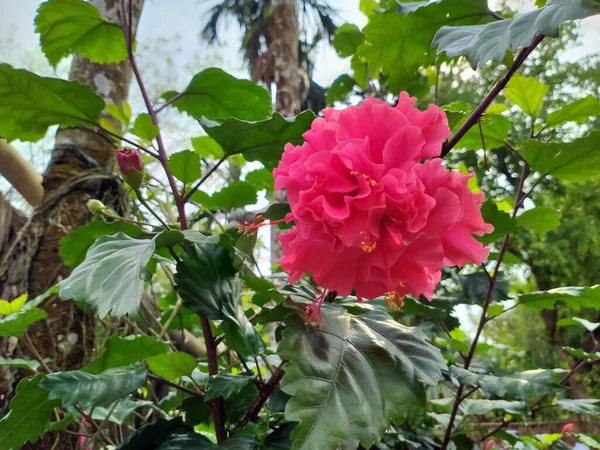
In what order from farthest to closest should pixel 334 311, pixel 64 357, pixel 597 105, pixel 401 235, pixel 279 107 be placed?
pixel 279 107, pixel 64 357, pixel 597 105, pixel 334 311, pixel 401 235

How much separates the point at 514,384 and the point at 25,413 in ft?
2.53

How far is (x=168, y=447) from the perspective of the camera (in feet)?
1.85

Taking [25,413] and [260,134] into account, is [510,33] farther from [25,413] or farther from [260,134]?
[25,413]

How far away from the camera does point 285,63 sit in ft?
10.0

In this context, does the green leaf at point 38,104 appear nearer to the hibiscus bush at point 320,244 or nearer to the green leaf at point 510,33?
the hibiscus bush at point 320,244

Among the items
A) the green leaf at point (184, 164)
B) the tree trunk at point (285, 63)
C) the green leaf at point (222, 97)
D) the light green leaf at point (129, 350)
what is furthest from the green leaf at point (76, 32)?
the tree trunk at point (285, 63)

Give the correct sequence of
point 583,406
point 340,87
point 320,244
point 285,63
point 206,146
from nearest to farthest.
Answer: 1. point 320,244
2. point 583,406
3. point 206,146
4. point 340,87
5. point 285,63

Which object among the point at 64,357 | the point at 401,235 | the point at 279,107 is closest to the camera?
the point at 401,235

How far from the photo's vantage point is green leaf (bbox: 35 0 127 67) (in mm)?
803

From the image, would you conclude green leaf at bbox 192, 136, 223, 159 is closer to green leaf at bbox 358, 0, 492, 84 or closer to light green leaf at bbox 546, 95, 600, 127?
green leaf at bbox 358, 0, 492, 84

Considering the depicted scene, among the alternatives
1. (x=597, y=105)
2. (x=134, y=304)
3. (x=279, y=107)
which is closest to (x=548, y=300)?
(x=597, y=105)

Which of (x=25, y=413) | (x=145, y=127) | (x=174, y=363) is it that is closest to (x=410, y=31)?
(x=145, y=127)

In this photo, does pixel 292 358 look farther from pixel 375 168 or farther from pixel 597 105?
pixel 597 105

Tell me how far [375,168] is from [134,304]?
0.27m
